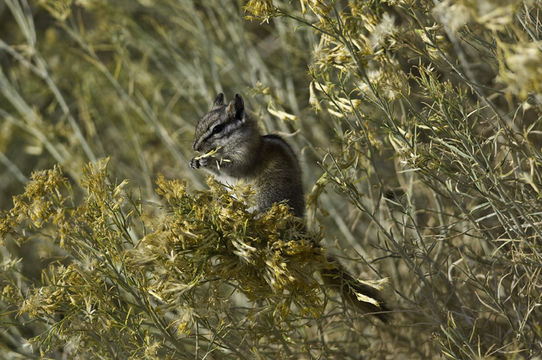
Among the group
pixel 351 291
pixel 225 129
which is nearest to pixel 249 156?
pixel 225 129

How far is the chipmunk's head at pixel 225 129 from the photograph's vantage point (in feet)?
12.5

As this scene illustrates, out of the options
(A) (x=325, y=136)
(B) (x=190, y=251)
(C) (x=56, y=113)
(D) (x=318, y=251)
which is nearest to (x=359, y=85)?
(D) (x=318, y=251)

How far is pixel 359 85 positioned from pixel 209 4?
348cm

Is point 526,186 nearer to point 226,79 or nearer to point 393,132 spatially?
point 393,132

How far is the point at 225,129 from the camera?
388 cm

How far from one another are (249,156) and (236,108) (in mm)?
334

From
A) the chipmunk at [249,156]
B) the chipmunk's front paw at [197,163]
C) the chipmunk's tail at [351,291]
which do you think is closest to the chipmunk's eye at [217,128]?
the chipmunk at [249,156]

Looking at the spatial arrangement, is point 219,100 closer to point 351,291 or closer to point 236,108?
point 236,108

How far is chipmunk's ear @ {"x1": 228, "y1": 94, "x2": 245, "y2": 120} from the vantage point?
12.6 ft

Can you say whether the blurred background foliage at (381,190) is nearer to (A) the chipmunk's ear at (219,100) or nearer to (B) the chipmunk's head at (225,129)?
(B) the chipmunk's head at (225,129)

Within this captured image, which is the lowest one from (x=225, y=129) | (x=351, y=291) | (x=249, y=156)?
(x=351, y=291)

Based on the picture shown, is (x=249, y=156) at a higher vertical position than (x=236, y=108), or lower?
lower

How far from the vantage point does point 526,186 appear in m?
3.01

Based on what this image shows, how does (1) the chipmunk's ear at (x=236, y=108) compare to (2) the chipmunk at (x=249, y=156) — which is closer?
(2) the chipmunk at (x=249, y=156)
